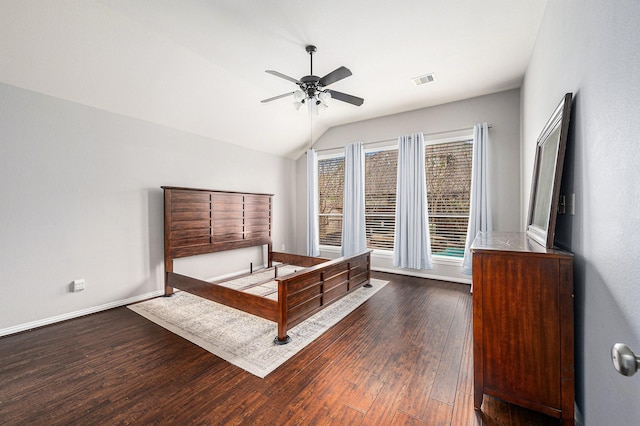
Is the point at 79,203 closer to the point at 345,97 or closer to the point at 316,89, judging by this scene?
the point at 316,89

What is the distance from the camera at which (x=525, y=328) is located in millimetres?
1543

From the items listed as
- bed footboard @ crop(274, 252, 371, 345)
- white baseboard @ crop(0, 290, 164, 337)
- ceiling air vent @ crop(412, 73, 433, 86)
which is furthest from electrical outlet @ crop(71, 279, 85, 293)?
ceiling air vent @ crop(412, 73, 433, 86)

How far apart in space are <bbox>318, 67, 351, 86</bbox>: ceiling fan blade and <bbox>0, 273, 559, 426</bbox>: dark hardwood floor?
2663 mm

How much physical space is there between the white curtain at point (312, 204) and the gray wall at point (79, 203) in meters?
2.42

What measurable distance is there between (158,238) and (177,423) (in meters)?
2.95

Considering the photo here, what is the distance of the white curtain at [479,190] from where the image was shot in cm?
406

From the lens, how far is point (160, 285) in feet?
12.8

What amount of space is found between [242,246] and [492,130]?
186 inches

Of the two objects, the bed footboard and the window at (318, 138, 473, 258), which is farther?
the window at (318, 138, 473, 258)

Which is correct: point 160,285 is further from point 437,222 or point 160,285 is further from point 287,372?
point 437,222

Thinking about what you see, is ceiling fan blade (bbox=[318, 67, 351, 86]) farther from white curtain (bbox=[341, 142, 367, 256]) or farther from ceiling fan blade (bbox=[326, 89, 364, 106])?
white curtain (bbox=[341, 142, 367, 256])

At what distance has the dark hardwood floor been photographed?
163 cm

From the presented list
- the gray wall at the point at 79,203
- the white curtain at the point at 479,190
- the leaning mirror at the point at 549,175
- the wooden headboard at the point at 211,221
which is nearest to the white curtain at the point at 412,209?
the white curtain at the point at 479,190

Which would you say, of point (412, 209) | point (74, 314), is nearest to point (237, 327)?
point (74, 314)
